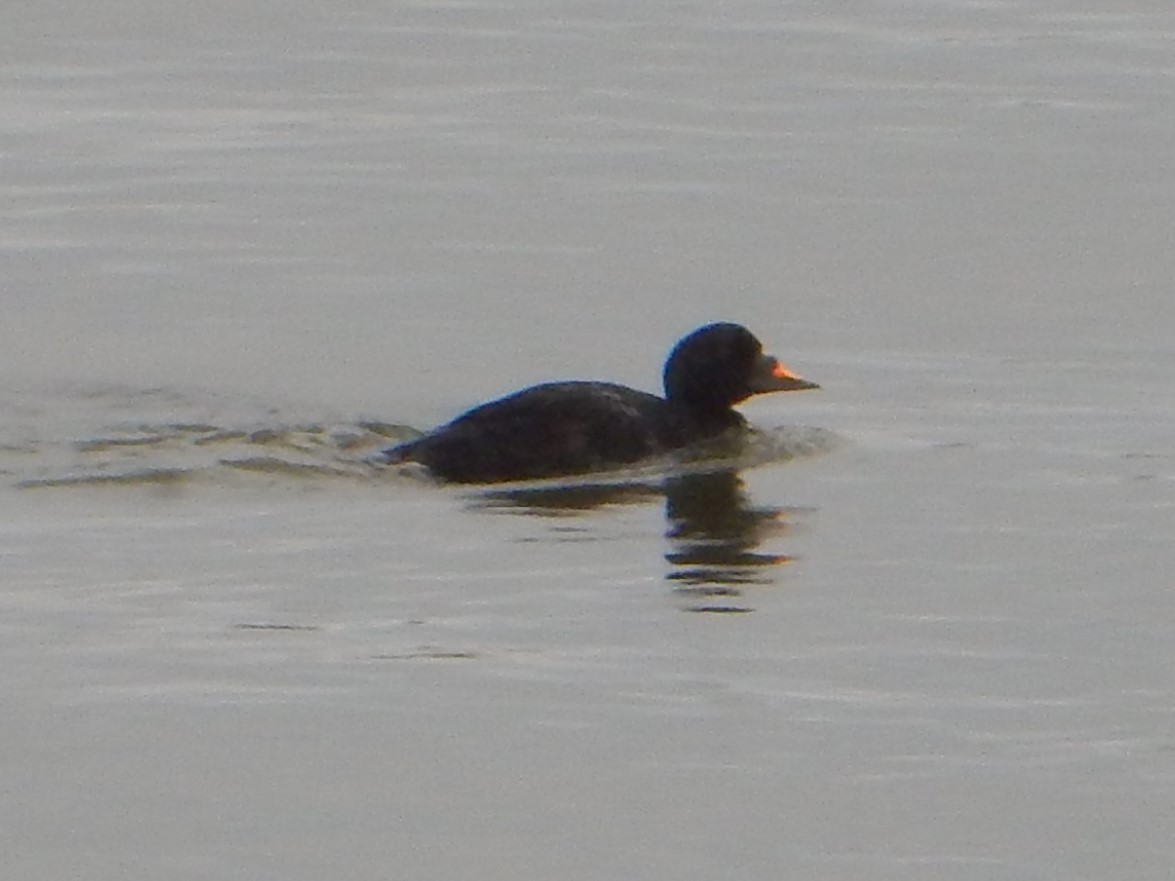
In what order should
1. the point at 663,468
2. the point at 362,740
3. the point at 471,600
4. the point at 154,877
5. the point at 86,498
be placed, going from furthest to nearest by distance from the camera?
the point at 663,468 < the point at 86,498 < the point at 471,600 < the point at 362,740 < the point at 154,877

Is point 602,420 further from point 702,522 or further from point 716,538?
point 716,538

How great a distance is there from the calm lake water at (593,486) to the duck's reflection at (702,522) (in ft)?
0.14

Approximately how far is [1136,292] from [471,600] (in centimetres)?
707

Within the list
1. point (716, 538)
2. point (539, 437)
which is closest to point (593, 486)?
point (539, 437)

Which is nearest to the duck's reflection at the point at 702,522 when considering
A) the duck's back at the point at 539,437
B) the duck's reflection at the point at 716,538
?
the duck's reflection at the point at 716,538

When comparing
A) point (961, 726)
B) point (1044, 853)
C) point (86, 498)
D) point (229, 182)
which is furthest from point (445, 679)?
point (229, 182)

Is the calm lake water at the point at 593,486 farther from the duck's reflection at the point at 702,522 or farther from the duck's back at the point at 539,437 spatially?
the duck's back at the point at 539,437

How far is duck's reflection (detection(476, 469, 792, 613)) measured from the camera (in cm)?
1294

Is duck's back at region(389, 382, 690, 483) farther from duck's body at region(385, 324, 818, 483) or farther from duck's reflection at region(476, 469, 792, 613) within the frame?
duck's reflection at region(476, 469, 792, 613)

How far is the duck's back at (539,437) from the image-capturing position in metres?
15.0

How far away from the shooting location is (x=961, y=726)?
416 inches

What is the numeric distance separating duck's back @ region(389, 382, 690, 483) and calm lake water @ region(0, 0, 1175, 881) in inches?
10.4

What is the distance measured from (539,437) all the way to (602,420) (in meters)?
0.36

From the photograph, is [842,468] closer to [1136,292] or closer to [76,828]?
[1136,292]
